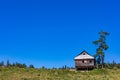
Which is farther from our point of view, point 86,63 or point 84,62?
point 84,62

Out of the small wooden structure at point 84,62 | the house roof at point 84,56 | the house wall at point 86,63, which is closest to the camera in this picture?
the house wall at point 86,63

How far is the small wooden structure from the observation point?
9062cm

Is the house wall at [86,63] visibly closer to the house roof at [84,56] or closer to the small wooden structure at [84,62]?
the small wooden structure at [84,62]

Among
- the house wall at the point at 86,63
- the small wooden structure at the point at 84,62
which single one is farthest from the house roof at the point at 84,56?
the house wall at the point at 86,63

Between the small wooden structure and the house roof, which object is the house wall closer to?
the small wooden structure

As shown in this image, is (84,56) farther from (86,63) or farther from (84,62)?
(86,63)

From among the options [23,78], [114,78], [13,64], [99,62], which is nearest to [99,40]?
[99,62]

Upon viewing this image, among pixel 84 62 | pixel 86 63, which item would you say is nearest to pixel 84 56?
pixel 84 62

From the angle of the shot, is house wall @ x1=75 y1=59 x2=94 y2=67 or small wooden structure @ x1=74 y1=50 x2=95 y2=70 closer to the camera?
house wall @ x1=75 y1=59 x2=94 y2=67

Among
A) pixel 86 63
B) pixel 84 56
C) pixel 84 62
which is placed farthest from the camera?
pixel 84 56

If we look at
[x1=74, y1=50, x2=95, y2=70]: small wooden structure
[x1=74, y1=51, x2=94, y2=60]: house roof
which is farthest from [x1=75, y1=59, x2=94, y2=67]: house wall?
[x1=74, y1=51, x2=94, y2=60]: house roof

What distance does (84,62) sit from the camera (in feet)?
298

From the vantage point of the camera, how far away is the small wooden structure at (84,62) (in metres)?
90.6

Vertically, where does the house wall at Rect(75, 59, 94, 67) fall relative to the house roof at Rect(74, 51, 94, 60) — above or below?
below
